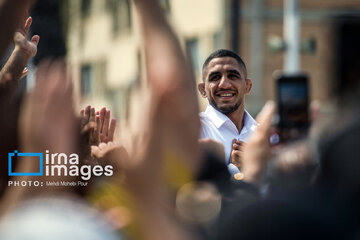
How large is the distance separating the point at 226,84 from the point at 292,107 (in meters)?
0.25

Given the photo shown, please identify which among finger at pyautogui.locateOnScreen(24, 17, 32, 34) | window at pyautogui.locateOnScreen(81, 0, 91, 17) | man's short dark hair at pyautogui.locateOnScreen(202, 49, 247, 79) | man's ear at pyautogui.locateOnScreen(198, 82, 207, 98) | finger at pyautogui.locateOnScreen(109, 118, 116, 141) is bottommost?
finger at pyautogui.locateOnScreen(109, 118, 116, 141)

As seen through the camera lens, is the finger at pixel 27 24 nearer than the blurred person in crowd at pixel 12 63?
No

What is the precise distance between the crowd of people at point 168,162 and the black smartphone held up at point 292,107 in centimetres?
11

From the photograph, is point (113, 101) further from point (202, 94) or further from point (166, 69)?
point (166, 69)

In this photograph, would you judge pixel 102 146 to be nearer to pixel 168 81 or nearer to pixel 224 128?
pixel 224 128

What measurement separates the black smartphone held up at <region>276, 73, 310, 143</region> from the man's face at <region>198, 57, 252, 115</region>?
0.16 m

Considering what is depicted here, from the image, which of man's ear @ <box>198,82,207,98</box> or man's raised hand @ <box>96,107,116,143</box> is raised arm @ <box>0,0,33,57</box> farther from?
man's ear @ <box>198,82,207,98</box>

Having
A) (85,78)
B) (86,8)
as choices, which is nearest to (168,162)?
(85,78)

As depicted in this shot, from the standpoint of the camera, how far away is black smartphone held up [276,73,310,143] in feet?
7.65

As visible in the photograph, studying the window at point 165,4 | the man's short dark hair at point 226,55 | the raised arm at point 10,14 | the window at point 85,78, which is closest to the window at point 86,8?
the window at point 85,78

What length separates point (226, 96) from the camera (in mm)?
2359

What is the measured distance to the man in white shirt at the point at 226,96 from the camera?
231 cm

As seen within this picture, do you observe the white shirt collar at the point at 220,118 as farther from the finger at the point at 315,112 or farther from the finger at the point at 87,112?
the finger at the point at 87,112

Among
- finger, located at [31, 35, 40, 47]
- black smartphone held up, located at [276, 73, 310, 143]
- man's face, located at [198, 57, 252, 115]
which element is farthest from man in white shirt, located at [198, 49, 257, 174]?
finger, located at [31, 35, 40, 47]
